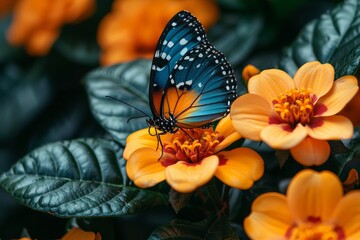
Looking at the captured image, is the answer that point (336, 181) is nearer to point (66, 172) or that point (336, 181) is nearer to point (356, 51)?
point (356, 51)

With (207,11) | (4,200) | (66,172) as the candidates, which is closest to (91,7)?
(207,11)

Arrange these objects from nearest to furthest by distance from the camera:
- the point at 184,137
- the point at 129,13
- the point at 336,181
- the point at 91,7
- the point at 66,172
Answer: the point at 336,181 → the point at 184,137 → the point at 66,172 → the point at 129,13 → the point at 91,7

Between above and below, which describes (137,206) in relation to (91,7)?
below

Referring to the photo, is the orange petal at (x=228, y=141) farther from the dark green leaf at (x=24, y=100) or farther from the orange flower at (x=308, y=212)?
the dark green leaf at (x=24, y=100)

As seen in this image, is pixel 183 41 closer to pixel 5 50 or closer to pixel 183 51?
pixel 183 51

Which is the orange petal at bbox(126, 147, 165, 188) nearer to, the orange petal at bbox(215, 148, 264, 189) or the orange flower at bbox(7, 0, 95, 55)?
the orange petal at bbox(215, 148, 264, 189)
